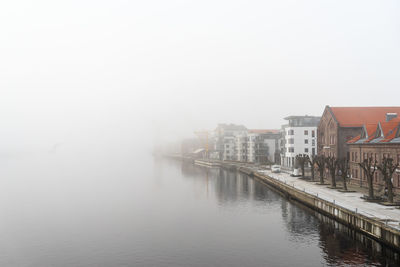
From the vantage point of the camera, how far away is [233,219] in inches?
2088

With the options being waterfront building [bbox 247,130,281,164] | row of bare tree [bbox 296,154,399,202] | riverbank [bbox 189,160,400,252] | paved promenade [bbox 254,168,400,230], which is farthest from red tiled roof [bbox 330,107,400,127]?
waterfront building [bbox 247,130,281,164]

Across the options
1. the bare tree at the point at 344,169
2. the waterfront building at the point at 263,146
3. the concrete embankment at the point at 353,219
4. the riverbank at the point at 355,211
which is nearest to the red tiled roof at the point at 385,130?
the bare tree at the point at 344,169

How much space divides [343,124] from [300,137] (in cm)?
3322

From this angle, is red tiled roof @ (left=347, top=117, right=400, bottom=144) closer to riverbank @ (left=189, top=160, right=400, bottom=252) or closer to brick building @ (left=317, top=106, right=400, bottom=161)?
riverbank @ (left=189, top=160, right=400, bottom=252)

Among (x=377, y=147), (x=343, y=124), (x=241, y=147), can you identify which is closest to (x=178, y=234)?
(x=377, y=147)

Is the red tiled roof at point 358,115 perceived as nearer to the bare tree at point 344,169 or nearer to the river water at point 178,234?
the bare tree at point 344,169

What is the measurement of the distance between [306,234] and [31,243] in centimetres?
3088

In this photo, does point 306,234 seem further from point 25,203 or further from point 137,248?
point 25,203

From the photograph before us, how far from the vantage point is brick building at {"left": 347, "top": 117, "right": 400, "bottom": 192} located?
54.8 meters

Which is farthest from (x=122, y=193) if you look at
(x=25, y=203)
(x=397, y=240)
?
(x=397, y=240)

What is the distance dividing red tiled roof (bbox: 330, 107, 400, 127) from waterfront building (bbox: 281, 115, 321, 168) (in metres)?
27.9

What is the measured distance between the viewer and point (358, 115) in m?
86.0

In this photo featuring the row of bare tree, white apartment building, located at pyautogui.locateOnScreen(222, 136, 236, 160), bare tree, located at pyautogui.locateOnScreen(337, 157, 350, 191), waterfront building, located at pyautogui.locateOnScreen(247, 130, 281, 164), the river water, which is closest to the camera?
the river water

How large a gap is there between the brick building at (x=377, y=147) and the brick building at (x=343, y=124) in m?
11.2
